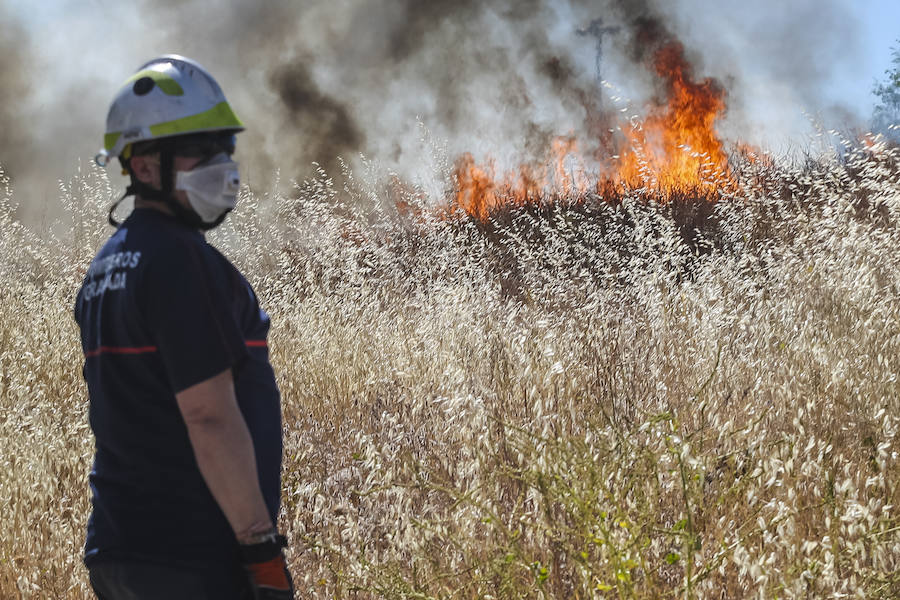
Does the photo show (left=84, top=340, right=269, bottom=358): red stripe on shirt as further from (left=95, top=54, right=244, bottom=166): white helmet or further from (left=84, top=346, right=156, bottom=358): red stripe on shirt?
(left=95, top=54, right=244, bottom=166): white helmet

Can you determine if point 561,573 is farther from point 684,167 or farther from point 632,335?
point 684,167

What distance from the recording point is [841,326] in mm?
4062

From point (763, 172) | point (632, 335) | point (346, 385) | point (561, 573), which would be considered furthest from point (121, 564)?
point (763, 172)

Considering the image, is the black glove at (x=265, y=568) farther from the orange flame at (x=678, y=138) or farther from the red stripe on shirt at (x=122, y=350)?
the orange flame at (x=678, y=138)

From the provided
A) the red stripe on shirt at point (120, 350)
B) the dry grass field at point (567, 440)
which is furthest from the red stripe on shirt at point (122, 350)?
the dry grass field at point (567, 440)

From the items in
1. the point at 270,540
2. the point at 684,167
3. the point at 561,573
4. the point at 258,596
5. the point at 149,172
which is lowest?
the point at 561,573

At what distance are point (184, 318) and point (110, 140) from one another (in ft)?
1.77

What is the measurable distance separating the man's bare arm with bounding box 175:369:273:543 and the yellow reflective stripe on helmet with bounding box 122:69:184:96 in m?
0.64

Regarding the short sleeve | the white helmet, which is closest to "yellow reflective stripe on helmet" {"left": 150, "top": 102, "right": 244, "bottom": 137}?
the white helmet

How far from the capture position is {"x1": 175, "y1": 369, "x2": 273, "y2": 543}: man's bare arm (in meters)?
1.48

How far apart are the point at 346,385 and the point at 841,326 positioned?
107 inches

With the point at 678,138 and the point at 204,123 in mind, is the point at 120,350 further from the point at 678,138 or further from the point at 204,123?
the point at 678,138

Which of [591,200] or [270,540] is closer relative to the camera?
[270,540]

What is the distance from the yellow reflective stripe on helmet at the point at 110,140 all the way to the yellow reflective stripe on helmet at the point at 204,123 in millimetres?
106
